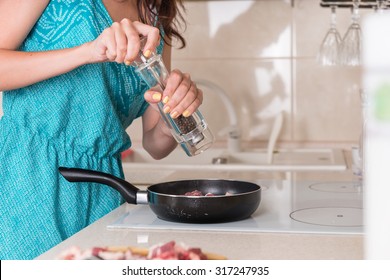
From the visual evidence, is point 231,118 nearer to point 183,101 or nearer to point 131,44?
point 183,101

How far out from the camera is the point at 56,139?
1246 millimetres

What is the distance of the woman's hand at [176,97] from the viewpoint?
1.05 meters

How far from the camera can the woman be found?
1128 mm

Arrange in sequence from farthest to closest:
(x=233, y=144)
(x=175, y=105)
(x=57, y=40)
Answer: (x=233, y=144) < (x=57, y=40) < (x=175, y=105)

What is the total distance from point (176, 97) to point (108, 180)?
0.21 metres

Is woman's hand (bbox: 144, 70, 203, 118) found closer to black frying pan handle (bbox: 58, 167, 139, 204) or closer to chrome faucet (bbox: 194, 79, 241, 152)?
black frying pan handle (bbox: 58, 167, 139, 204)

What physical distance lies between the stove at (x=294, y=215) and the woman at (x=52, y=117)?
144 millimetres
